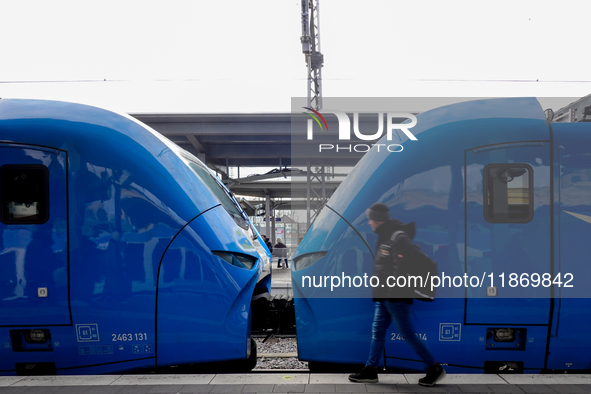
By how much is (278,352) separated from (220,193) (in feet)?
9.28

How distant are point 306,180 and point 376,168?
0.83 metres

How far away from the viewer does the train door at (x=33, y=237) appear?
11.7 ft

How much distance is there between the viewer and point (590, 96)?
3955mm

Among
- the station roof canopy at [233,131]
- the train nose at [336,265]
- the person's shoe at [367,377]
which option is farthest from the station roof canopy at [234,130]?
the person's shoe at [367,377]

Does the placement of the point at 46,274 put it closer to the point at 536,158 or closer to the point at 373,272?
the point at 373,272

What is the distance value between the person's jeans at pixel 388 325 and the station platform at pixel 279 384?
10.1 inches

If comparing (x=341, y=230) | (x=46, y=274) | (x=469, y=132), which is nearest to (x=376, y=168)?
(x=341, y=230)

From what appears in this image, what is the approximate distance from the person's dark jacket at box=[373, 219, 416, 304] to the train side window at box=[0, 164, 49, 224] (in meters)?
3.25

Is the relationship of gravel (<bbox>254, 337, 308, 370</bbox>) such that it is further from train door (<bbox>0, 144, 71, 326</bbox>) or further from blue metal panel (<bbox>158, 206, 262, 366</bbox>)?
train door (<bbox>0, 144, 71, 326</bbox>)

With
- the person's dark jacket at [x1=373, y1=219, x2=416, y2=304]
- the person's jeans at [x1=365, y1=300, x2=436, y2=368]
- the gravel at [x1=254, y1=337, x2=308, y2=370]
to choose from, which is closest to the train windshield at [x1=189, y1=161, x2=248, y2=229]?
the person's dark jacket at [x1=373, y1=219, x2=416, y2=304]

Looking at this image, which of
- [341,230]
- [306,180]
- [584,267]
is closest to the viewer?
[584,267]

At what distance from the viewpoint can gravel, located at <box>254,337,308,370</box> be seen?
→ 17.3 feet

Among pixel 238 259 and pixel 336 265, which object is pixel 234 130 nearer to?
pixel 238 259

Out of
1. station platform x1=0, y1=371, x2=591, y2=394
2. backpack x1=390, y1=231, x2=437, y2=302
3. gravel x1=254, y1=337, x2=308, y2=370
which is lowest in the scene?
gravel x1=254, y1=337, x2=308, y2=370
